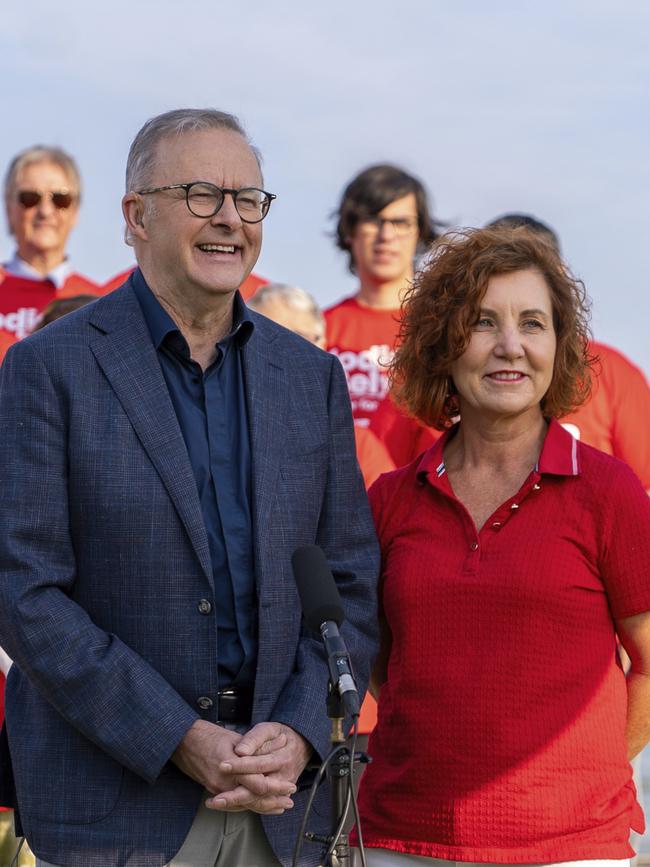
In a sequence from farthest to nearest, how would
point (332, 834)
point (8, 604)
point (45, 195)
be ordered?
1. point (45, 195)
2. point (8, 604)
3. point (332, 834)

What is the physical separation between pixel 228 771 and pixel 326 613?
535 mm

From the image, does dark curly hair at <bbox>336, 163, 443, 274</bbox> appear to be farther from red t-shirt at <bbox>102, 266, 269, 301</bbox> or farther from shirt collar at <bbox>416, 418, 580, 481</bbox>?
shirt collar at <bbox>416, 418, 580, 481</bbox>

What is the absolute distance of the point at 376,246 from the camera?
730cm

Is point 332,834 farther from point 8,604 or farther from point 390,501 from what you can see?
point 390,501

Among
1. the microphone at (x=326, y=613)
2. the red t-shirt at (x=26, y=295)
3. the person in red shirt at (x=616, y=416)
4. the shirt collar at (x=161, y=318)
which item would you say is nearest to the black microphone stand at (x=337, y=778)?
the microphone at (x=326, y=613)

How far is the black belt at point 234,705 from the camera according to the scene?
3.51 meters

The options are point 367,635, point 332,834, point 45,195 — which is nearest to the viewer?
point 332,834

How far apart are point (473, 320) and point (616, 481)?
568 millimetres

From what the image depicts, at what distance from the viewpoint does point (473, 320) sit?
405cm

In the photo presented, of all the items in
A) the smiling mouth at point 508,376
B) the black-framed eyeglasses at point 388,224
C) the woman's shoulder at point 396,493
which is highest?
the black-framed eyeglasses at point 388,224

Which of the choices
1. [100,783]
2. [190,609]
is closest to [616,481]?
[190,609]

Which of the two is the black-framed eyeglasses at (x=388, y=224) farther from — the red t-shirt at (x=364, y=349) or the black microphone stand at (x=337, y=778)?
the black microphone stand at (x=337, y=778)

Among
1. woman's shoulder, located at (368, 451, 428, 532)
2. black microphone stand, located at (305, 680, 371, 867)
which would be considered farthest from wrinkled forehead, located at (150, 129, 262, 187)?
black microphone stand, located at (305, 680, 371, 867)

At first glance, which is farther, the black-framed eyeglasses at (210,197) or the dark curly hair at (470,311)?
the dark curly hair at (470,311)
